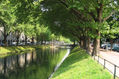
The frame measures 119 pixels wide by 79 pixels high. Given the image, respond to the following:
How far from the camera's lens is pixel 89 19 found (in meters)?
24.8

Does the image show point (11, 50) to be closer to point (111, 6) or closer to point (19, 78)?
point (19, 78)

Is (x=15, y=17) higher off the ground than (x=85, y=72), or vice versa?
(x=15, y=17)

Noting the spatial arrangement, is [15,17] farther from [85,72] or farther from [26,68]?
[85,72]

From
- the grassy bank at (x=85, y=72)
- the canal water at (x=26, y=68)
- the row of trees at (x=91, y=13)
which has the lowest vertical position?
the canal water at (x=26, y=68)

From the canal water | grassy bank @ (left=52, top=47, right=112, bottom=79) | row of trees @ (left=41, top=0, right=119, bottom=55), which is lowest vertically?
the canal water

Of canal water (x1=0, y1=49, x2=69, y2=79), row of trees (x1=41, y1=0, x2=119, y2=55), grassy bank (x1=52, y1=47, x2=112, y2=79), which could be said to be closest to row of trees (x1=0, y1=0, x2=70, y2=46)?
row of trees (x1=41, y1=0, x2=119, y2=55)

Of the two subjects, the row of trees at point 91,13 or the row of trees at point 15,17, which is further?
A: the row of trees at point 15,17

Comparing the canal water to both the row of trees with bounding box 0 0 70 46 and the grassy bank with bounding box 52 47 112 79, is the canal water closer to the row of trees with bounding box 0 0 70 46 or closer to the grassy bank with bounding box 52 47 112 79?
the grassy bank with bounding box 52 47 112 79

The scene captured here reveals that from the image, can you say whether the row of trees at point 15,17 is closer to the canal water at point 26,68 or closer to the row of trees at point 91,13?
the row of trees at point 91,13

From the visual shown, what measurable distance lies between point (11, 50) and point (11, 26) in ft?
24.4

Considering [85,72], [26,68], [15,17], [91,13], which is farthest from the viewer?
[15,17]

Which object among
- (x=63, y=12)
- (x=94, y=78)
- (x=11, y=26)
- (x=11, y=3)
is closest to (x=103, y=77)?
(x=94, y=78)

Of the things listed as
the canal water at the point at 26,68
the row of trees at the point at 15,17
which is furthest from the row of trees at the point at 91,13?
the canal water at the point at 26,68

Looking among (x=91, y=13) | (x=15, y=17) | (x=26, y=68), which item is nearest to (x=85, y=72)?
(x=91, y=13)
